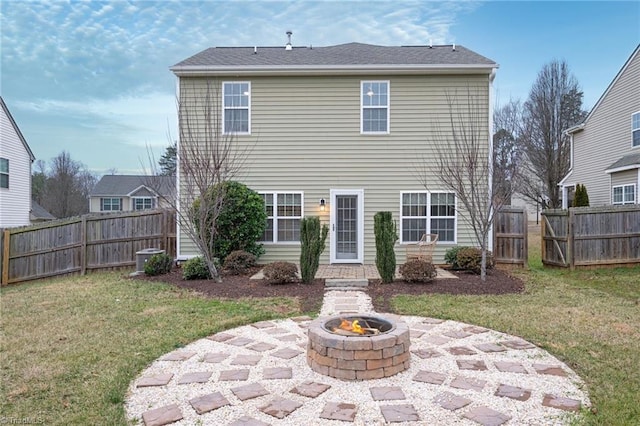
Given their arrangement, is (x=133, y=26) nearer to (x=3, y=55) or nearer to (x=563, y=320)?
(x=3, y=55)

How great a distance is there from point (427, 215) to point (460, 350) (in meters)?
6.78

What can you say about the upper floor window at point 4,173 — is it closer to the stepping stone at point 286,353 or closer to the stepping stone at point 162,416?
the stepping stone at point 286,353

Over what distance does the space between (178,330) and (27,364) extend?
64.6 inches

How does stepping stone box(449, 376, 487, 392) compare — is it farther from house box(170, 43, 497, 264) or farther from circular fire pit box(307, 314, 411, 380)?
house box(170, 43, 497, 264)

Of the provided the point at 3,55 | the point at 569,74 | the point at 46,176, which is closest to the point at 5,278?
the point at 3,55

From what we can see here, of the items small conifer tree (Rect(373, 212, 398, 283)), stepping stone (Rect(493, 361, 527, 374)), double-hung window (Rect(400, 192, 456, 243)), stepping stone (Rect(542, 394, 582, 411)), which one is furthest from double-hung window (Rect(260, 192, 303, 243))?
stepping stone (Rect(542, 394, 582, 411))

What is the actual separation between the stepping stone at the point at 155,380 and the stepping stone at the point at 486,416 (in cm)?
264

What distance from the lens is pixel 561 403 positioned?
309 centimetres

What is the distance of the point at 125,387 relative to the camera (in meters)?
3.44

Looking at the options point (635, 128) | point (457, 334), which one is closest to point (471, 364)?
point (457, 334)

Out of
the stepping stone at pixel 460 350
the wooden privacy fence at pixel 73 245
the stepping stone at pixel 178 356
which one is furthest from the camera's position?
the wooden privacy fence at pixel 73 245

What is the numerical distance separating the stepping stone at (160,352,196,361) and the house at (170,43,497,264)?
6557mm

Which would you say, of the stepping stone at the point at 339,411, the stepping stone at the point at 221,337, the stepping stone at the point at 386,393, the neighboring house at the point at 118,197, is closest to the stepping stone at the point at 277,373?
the stepping stone at the point at 339,411

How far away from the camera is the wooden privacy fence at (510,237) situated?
1054cm
